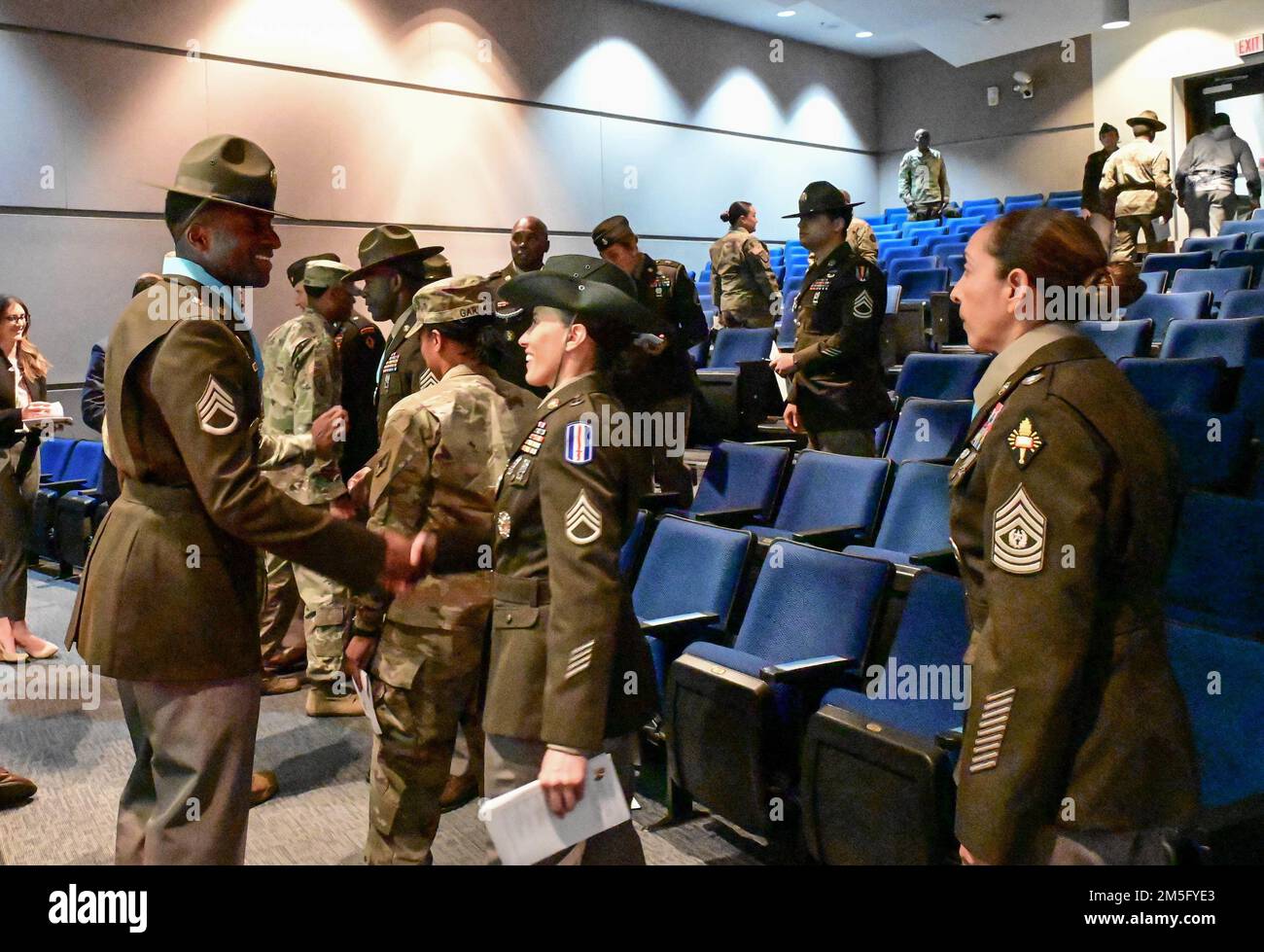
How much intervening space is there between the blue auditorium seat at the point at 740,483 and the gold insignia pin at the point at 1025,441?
8.45 ft

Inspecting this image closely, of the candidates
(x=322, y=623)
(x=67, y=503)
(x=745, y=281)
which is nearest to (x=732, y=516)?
(x=322, y=623)

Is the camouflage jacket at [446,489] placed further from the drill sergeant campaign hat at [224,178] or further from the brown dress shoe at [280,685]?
the brown dress shoe at [280,685]

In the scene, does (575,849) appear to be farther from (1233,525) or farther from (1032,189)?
(1032,189)

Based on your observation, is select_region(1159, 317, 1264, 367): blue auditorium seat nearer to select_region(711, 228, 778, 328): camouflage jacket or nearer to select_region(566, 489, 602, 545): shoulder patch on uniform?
select_region(711, 228, 778, 328): camouflage jacket

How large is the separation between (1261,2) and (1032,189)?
346cm

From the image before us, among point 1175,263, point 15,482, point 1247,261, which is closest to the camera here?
point 15,482

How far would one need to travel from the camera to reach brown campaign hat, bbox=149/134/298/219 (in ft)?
6.20

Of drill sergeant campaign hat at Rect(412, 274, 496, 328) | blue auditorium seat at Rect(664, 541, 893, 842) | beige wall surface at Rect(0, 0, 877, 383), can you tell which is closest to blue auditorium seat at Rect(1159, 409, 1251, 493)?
blue auditorium seat at Rect(664, 541, 893, 842)

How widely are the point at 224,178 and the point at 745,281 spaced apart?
18.4 ft

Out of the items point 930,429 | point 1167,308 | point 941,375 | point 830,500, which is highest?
point 1167,308

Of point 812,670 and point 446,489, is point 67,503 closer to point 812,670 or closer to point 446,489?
point 446,489

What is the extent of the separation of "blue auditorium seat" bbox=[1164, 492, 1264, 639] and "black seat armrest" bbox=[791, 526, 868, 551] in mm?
1054

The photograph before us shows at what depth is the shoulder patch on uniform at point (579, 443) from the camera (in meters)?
1.70

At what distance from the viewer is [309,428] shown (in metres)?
3.76
